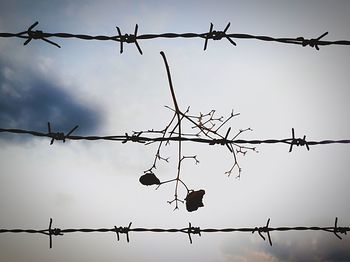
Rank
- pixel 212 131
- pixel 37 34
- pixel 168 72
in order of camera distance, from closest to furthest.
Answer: pixel 37 34
pixel 168 72
pixel 212 131

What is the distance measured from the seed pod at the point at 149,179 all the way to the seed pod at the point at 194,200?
257mm

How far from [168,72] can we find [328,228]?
57.7 inches

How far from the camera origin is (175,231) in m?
2.08

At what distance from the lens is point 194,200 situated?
224cm

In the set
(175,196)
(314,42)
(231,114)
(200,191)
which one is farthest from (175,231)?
(314,42)

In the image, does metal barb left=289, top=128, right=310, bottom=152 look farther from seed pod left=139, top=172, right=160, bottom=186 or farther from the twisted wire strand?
seed pod left=139, top=172, right=160, bottom=186

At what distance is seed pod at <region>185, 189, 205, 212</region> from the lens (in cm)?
221

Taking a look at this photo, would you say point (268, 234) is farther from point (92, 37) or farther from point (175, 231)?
point (92, 37)

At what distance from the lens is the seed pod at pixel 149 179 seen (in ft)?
7.47

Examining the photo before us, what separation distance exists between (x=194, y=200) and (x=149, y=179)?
340mm

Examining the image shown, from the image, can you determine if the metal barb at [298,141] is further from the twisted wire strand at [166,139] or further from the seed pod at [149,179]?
the seed pod at [149,179]

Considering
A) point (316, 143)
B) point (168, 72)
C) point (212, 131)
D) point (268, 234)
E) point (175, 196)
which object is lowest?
point (268, 234)

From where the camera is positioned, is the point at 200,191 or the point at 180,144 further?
the point at 180,144

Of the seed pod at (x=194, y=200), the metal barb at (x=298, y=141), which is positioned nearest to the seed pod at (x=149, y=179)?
the seed pod at (x=194, y=200)
